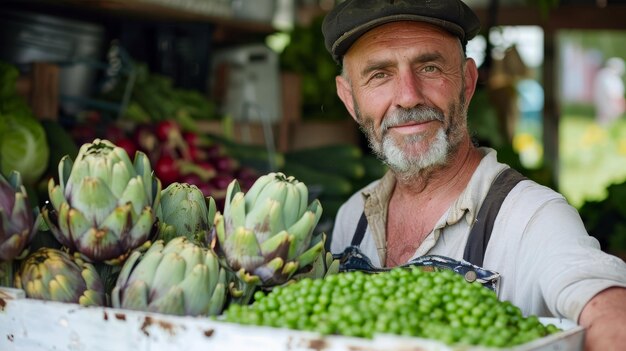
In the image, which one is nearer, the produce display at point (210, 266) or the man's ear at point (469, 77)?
the produce display at point (210, 266)

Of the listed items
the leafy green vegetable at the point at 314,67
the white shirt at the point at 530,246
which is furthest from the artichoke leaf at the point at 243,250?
the leafy green vegetable at the point at 314,67

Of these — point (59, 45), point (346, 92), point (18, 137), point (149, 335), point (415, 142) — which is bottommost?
point (149, 335)

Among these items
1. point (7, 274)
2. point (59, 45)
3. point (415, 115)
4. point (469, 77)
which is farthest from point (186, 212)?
point (59, 45)

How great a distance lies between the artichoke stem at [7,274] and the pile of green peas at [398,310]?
52 cm

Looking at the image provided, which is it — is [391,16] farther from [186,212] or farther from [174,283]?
[174,283]

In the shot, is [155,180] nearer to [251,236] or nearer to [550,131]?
[251,236]

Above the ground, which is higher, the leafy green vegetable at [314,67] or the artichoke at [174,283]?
the leafy green vegetable at [314,67]

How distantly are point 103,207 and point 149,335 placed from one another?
31cm

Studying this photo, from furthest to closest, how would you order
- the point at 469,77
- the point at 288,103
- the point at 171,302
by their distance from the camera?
1. the point at 288,103
2. the point at 469,77
3. the point at 171,302

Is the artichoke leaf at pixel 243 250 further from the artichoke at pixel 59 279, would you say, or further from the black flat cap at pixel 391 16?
the black flat cap at pixel 391 16

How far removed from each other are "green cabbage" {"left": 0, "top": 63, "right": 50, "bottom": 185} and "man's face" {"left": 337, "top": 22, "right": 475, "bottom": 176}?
191 cm

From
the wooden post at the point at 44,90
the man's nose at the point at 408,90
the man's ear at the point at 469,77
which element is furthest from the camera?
the wooden post at the point at 44,90

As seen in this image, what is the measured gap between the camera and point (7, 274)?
1816 mm

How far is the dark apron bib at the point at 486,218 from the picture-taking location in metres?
2.36
